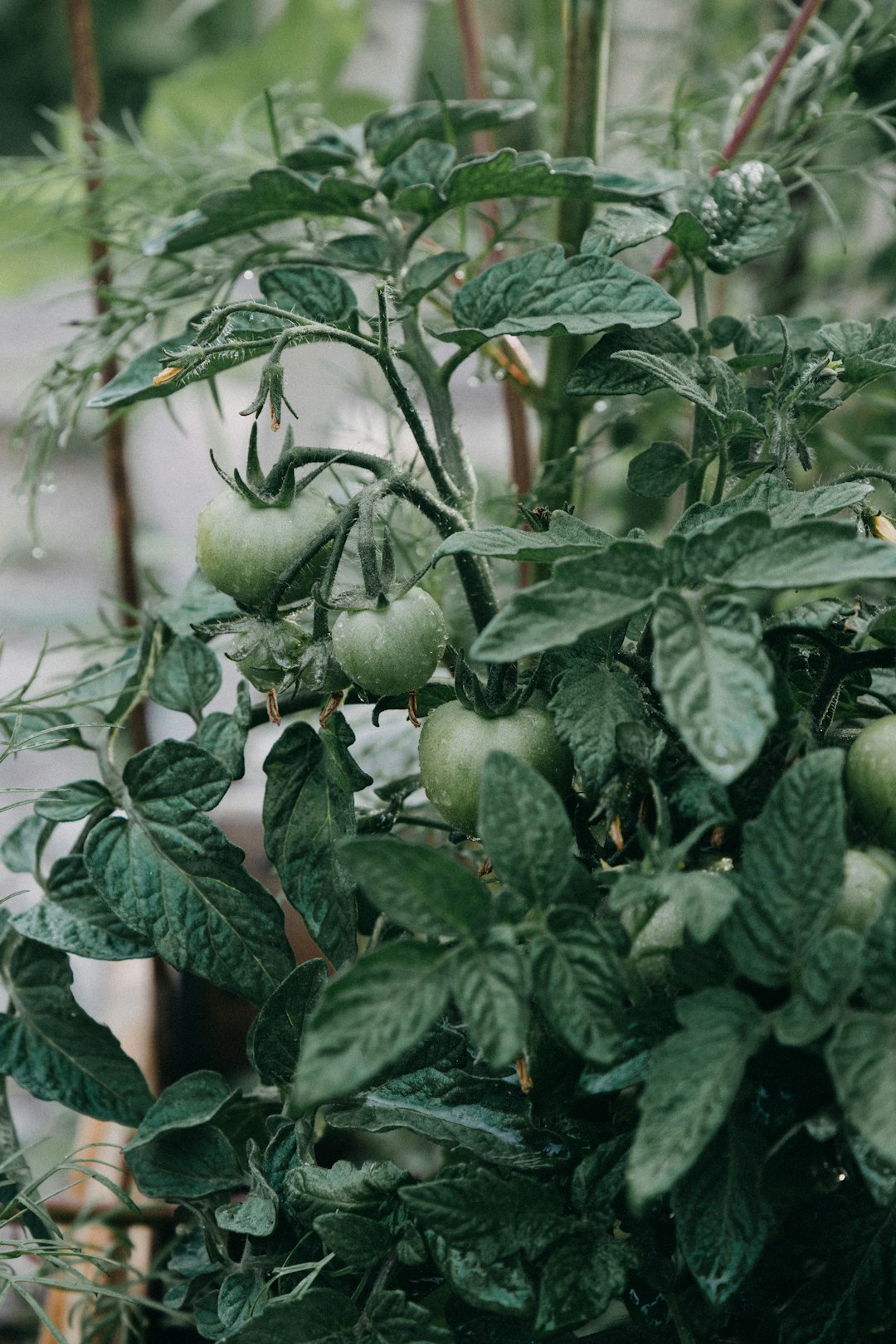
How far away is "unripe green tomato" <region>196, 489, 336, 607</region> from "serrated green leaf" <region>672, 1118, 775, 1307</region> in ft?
0.63

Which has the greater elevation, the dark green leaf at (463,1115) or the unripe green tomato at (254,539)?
the unripe green tomato at (254,539)

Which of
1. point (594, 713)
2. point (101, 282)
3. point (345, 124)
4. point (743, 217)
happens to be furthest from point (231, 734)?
point (345, 124)

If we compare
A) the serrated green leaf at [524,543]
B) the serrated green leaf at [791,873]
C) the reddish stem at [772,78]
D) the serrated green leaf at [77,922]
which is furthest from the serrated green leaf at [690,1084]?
the reddish stem at [772,78]

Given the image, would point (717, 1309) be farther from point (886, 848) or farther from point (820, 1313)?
point (886, 848)

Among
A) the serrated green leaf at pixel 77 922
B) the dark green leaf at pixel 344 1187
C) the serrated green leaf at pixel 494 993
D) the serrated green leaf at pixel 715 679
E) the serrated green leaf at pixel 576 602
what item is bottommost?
the dark green leaf at pixel 344 1187

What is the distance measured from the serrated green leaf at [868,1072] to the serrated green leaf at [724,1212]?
0.16 ft

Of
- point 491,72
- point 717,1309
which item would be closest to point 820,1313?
point 717,1309

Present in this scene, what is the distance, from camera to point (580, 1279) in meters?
0.28

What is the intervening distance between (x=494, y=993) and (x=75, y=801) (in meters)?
0.21

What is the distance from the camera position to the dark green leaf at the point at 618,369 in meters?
0.35

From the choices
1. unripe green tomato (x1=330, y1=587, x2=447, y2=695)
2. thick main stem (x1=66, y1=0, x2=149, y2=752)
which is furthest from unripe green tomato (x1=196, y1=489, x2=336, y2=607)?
thick main stem (x1=66, y1=0, x2=149, y2=752)

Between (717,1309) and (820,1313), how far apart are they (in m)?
0.03

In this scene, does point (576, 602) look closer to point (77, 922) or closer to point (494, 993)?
point (494, 993)

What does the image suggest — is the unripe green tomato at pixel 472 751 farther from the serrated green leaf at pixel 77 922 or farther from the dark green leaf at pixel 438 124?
the dark green leaf at pixel 438 124
